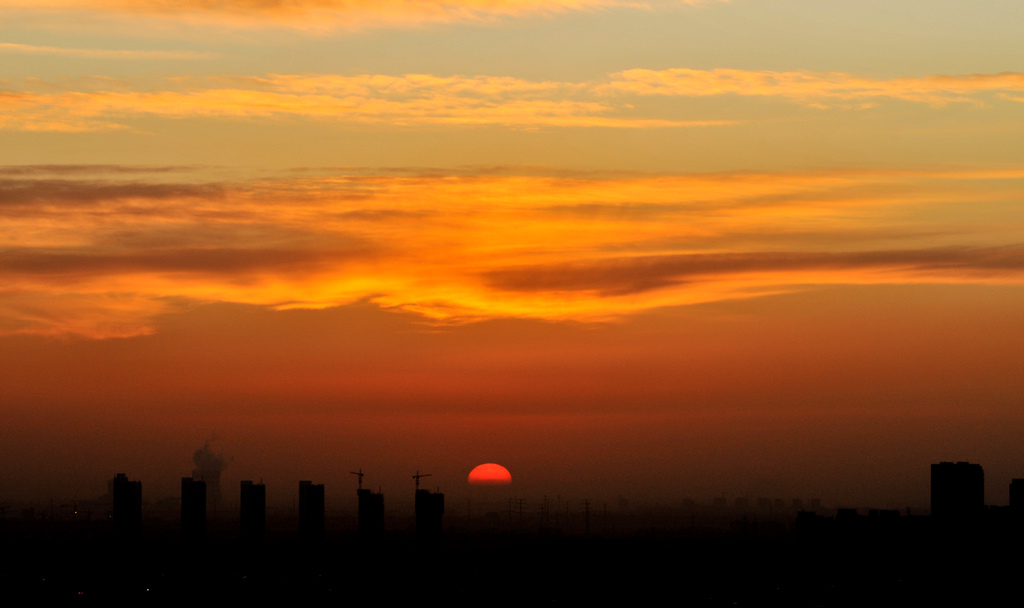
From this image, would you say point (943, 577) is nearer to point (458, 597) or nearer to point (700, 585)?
point (700, 585)

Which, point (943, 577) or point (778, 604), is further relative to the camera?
point (943, 577)

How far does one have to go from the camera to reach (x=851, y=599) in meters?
158

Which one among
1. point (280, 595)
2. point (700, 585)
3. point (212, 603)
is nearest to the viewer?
point (212, 603)

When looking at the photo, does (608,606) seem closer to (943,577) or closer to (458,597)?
(458,597)

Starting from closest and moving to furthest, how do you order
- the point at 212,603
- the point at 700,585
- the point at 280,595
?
the point at 212,603, the point at 280,595, the point at 700,585

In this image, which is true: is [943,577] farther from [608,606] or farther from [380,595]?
[380,595]


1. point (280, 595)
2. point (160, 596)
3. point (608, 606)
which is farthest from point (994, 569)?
point (160, 596)

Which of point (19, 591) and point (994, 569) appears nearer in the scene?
point (19, 591)

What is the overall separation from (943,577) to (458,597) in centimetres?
8315

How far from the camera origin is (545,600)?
163 m

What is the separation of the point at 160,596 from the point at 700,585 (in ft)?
276

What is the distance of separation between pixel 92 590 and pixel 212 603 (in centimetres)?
2910

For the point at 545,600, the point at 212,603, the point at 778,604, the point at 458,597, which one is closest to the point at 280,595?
the point at 212,603

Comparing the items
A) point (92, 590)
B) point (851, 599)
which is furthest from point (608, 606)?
point (92, 590)
